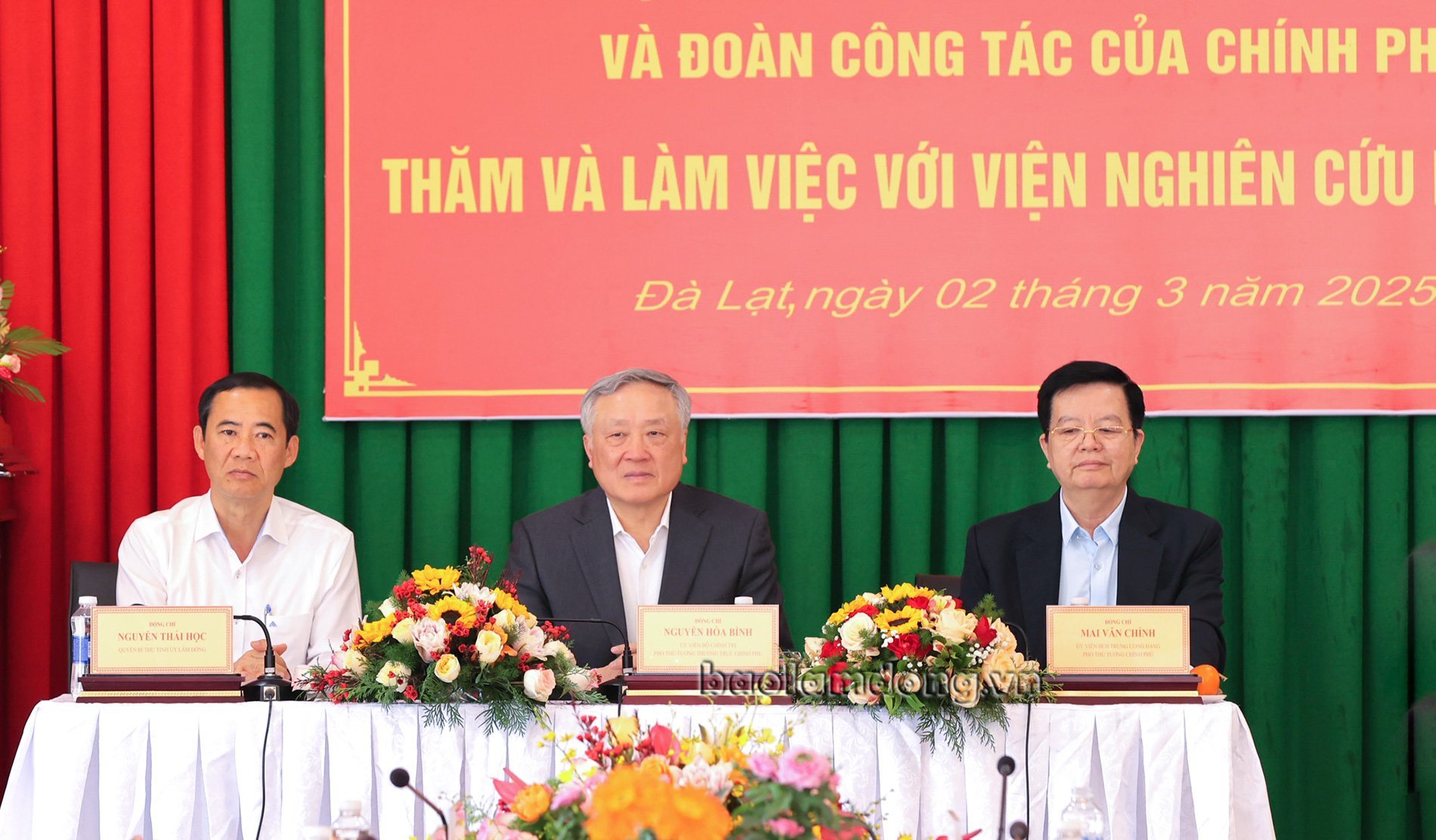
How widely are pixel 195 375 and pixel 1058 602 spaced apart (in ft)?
8.50

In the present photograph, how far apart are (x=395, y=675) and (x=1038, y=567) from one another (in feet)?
4.93

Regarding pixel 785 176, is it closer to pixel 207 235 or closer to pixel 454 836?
pixel 207 235

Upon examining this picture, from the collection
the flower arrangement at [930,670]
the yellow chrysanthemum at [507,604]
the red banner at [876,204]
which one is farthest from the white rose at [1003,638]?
the red banner at [876,204]

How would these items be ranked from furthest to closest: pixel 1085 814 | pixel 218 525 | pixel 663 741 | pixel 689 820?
pixel 218 525
pixel 1085 814
pixel 663 741
pixel 689 820

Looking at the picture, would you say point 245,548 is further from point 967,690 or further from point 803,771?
point 803,771

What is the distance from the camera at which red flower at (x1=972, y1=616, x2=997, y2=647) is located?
7.89ft

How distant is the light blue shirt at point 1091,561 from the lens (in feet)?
10.4

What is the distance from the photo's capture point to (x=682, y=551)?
3199 mm

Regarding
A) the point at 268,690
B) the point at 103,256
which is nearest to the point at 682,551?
the point at 268,690

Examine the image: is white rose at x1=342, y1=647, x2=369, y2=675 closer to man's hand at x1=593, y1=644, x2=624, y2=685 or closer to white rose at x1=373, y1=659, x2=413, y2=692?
white rose at x1=373, y1=659, x2=413, y2=692

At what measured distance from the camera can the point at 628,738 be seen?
1438mm

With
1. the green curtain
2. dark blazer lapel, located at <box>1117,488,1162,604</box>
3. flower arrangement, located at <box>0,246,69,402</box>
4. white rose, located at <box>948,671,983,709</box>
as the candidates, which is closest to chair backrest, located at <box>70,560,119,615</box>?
flower arrangement, located at <box>0,246,69,402</box>

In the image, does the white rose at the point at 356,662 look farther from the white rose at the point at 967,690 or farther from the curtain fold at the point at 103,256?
the curtain fold at the point at 103,256

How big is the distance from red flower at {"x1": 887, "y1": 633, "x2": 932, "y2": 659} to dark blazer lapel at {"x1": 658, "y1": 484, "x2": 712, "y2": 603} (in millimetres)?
858
